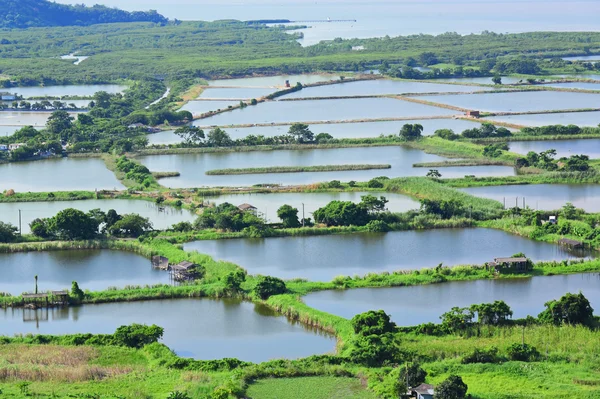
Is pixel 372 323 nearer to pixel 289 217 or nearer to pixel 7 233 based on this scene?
pixel 289 217

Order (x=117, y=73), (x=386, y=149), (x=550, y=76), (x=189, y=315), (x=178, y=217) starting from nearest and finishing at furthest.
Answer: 1. (x=189, y=315)
2. (x=178, y=217)
3. (x=386, y=149)
4. (x=550, y=76)
5. (x=117, y=73)

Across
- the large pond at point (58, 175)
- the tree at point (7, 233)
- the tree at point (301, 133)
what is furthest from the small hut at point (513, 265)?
the tree at point (301, 133)

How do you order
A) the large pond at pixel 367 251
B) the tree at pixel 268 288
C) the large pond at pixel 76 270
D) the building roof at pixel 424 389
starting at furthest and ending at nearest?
the large pond at pixel 367 251, the large pond at pixel 76 270, the tree at pixel 268 288, the building roof at pixel 424 389

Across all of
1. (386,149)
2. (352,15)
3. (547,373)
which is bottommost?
(547,373)

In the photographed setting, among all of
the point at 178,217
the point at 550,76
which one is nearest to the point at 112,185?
the point at 178,217

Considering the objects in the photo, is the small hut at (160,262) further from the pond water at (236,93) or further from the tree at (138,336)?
the pond water at (236,93)

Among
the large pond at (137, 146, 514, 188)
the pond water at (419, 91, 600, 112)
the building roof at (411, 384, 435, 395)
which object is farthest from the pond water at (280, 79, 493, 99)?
the building roof at (411, 384, 435, 395)

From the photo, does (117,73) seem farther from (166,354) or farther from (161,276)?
(166,354)
